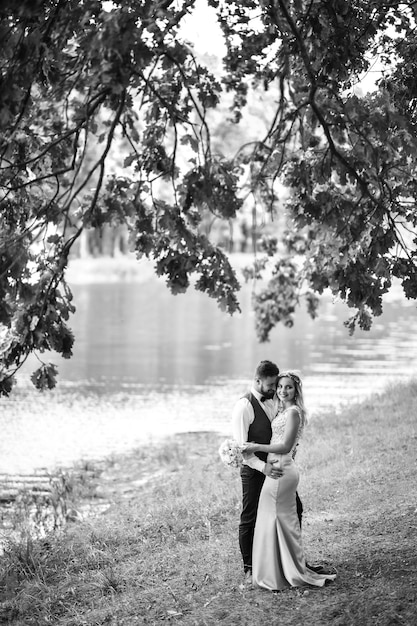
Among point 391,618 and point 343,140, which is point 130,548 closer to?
point 391,618

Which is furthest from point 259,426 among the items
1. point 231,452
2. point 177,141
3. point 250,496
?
point 177,141

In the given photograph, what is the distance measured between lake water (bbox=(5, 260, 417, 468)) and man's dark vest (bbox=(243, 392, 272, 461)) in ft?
32.2

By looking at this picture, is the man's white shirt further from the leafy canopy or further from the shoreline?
the shoreline

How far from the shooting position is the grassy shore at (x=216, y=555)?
7336mm

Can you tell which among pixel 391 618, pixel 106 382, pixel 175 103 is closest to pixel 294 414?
pixel 391 618

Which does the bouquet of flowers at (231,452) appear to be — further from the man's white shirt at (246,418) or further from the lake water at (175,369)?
the lake water at (175,369)

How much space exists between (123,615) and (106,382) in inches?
751

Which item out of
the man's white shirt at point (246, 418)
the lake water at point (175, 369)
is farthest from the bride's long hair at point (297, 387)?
the lake water at point (175, 369)

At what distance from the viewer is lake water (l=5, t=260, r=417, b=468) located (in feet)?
65.2

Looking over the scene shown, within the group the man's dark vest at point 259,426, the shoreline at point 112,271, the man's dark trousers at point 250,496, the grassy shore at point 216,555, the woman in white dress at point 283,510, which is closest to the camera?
the grassy shore at point 216,555

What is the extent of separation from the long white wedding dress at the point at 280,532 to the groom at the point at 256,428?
0.12 metres

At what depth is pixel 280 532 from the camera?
7535 millimetres

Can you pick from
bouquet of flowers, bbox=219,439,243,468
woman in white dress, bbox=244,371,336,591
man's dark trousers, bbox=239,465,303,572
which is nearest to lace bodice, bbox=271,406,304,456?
woman in white dress, bbox=244,371,336,591

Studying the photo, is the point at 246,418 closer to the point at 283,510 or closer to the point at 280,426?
the point at 280,426
